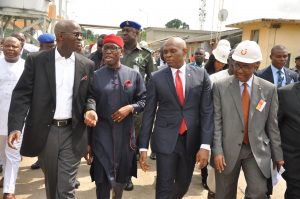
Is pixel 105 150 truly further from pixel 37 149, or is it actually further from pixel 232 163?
pixel 232 163

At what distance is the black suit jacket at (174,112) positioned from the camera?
3.84 metres

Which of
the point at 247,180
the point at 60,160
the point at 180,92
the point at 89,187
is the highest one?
the point at 180,92

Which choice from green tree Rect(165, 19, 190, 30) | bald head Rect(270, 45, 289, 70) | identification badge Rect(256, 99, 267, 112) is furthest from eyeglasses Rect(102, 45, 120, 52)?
green tree Rect(165, 19, 190, 30)

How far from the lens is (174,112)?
3.85 metres

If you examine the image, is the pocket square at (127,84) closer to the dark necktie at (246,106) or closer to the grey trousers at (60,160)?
the grey trousers at (60,160)

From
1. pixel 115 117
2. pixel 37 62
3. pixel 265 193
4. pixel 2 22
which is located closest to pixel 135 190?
pixel 115 117

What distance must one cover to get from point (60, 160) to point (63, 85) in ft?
2.44

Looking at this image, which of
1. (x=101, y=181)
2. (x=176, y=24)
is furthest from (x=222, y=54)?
(x=176, y=24)

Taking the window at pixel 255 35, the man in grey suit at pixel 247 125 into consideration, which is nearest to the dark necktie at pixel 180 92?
the man in grey suit at pixel 247 125

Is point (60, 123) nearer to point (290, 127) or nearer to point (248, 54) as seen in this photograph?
point (248, 54)

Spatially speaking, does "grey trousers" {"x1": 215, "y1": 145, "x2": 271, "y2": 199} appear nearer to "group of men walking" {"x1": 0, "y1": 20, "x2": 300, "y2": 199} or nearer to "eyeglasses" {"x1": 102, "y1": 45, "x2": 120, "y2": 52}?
"group of men walking" {"x1": 0, "y1": 20, "x2": 300, "y2": 199}

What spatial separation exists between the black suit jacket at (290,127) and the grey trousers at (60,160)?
7.34 feet

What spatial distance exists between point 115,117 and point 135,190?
1.87 meters

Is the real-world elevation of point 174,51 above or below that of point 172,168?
above
